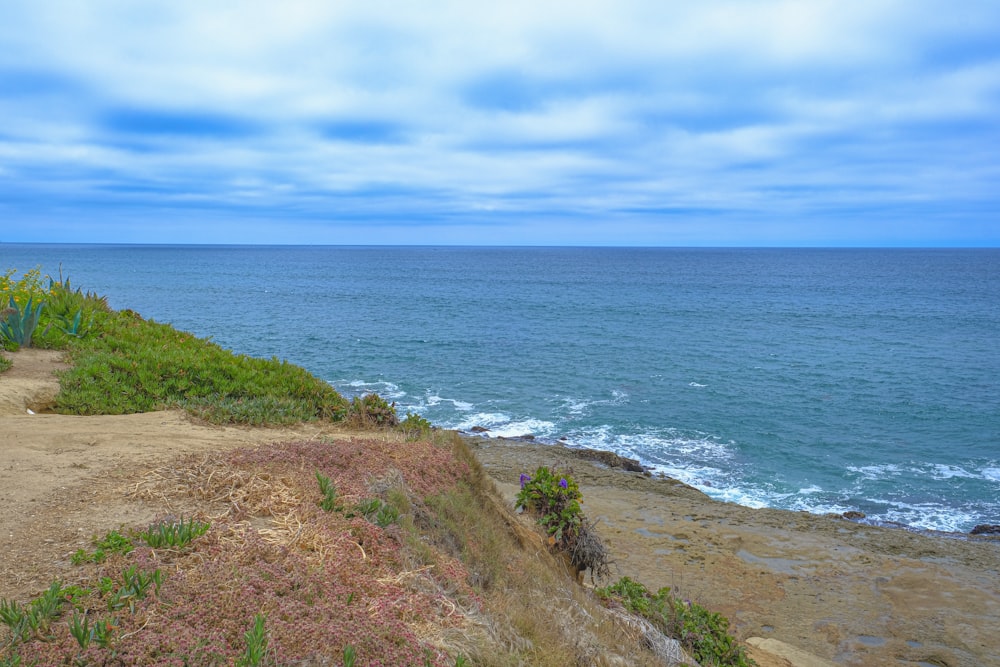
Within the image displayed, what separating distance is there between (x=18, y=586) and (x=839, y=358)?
38.8 m

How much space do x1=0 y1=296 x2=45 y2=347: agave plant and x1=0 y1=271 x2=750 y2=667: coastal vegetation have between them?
3.33m

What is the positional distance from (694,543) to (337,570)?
1176cm

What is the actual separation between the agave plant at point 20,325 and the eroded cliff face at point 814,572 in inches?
408

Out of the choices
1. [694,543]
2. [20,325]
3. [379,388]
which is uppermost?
[20,325]

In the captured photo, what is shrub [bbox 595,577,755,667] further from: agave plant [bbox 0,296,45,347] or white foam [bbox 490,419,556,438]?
white foam [bbox 490,419,556,438]

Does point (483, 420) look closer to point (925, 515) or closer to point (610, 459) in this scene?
point (610, 459)

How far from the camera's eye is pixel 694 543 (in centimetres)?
1454

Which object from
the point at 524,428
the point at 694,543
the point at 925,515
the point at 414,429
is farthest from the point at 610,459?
the point at 414,429

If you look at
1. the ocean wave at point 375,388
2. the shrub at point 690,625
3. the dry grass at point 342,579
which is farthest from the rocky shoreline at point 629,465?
the dry grass at point 342,579

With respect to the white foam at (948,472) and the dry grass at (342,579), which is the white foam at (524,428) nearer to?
the white foam at (948,472)

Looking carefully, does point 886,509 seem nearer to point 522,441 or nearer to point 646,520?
point 646,520

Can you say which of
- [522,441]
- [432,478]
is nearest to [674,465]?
[522,441]

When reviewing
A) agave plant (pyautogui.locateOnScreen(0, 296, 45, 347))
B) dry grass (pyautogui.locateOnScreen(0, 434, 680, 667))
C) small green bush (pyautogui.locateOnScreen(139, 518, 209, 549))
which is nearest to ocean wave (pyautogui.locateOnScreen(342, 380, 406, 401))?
agave plant (pyautogui.locateOnScreen(0, 296, 45, 347))

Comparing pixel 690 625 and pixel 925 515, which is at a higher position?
pixel 690 625
